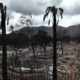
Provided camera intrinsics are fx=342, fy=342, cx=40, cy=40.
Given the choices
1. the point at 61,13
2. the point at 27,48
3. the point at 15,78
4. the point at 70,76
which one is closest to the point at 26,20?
the point at 27,48

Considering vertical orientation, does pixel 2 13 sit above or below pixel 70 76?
above

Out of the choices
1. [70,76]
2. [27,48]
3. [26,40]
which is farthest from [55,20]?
[27,48]

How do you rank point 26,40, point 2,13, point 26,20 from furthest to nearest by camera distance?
1. point 26,20
2. point 26,40
3. point 2,13

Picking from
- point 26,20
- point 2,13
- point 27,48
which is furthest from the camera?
point 27,48

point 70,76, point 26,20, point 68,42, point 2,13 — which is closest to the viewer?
point 70,76

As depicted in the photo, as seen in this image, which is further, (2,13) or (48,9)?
(48,9)

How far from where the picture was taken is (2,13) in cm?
1902

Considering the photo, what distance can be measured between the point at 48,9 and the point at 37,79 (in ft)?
39.3

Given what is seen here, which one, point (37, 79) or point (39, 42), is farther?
point (39, 42)

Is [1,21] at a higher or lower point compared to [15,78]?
higher

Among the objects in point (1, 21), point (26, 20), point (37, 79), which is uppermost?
point (26, 20)

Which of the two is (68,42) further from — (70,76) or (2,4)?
(70,76)

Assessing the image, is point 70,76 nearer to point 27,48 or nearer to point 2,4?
point 2,4

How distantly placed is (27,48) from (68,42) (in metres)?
17.9
